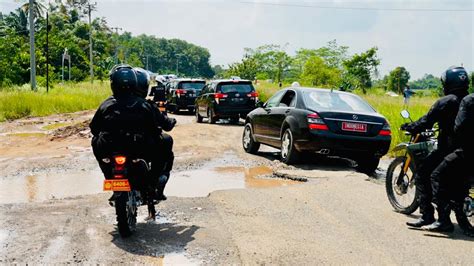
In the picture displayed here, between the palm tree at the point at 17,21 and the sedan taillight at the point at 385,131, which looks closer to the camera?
the sedan taillight at the point at 385,131

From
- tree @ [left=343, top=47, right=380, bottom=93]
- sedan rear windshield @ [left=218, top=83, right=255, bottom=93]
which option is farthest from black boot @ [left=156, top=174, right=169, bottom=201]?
tree @ [left=343, top=47, right=380, bottom=93]

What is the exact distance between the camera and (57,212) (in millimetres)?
6629

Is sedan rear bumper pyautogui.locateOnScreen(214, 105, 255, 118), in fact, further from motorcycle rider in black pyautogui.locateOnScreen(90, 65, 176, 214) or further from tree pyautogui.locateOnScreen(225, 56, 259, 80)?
tree pyautogui.locateOnScreen(225, 56, 259, 80)

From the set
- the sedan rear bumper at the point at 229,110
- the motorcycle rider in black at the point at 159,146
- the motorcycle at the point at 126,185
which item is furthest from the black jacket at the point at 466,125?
the sedan rear bumper at the point at 229,110

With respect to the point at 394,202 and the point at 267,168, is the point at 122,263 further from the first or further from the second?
the point at 267,168

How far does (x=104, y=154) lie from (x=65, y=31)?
76573mm

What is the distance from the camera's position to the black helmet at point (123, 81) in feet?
18.7

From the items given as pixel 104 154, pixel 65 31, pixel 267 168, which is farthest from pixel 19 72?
pixel 104 154

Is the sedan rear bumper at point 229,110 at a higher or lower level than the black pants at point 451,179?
lower

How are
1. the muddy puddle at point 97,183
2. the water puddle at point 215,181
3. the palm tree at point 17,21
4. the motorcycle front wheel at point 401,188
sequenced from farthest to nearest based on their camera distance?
the palm tree at point 17,21 → the water puddle at point 215,181 → the muddy puddle at point 97,183 → the motorcycle front wheel at point 401,188

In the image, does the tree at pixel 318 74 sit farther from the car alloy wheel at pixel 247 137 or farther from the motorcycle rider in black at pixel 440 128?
the motorcycle rider in black at pixel 440 128

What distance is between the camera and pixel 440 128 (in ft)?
19.7

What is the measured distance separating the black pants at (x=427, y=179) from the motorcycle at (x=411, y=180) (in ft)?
0.50

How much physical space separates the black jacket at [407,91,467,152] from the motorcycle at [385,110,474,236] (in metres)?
0.20
